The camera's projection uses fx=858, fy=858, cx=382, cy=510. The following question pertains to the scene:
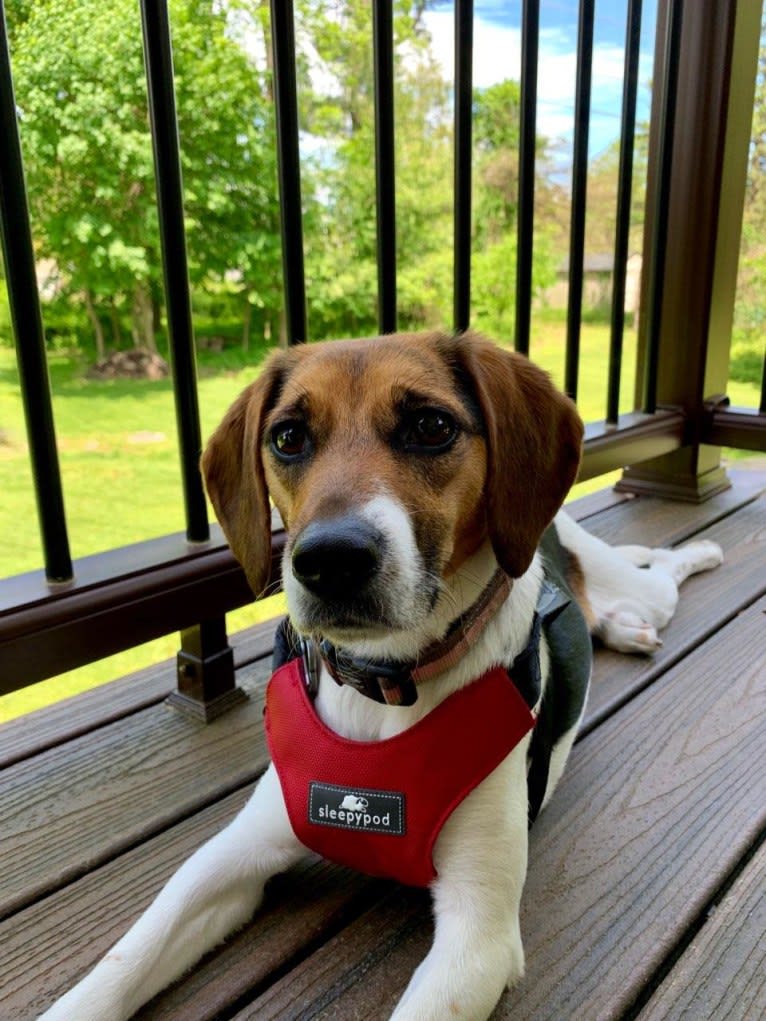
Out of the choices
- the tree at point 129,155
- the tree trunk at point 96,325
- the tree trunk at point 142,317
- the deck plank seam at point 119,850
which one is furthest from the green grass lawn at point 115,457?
the deck plank seam at point 119,850

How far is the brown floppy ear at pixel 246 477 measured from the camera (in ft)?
5.27

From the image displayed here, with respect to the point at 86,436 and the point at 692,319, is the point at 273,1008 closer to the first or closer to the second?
the point at 692,319

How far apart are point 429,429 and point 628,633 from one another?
1.20 m

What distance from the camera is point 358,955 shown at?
1.40 meters

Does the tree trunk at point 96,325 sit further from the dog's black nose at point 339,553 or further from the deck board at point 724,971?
the deck board at point 724,971

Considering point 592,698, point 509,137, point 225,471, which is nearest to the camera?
point 225,471

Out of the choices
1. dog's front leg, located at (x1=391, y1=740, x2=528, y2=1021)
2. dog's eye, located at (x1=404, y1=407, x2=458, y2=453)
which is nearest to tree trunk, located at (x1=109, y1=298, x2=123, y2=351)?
dog's eye, located at (x1=404, y1=407, x2=458, y2=453)

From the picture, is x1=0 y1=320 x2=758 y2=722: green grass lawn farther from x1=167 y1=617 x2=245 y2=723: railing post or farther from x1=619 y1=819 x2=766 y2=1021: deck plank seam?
x1=619 y1=819 x2=766 y2=1021: deck plank seam

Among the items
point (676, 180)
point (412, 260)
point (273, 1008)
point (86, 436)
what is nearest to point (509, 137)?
point (412, 260)

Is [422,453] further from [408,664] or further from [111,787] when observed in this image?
[111,787]

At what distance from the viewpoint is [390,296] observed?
248 centimetres

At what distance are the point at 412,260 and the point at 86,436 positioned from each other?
4727 millimetres

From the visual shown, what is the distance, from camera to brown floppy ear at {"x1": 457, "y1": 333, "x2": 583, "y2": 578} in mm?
1439

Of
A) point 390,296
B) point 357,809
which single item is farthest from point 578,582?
point 357,809
